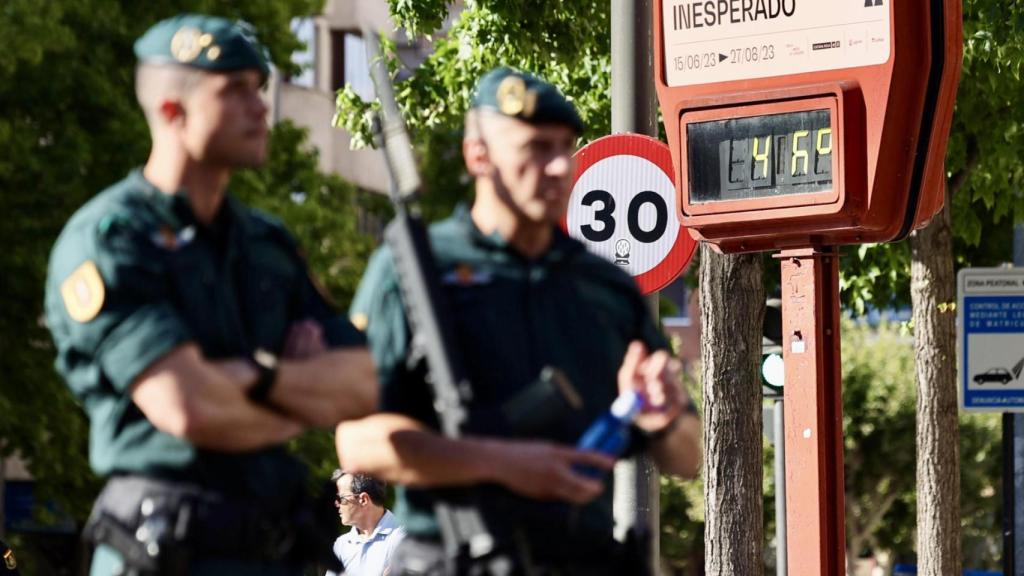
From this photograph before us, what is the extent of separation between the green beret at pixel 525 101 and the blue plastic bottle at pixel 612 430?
25.2 inches

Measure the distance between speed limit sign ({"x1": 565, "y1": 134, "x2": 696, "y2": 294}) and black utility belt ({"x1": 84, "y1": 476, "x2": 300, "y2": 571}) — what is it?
542cm

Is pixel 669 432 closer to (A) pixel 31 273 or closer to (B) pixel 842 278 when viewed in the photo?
(B) pixel 842 278

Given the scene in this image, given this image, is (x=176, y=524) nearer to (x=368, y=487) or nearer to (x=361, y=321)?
(x=361, y=321)

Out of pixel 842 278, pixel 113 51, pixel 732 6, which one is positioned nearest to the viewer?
pixel 732 6

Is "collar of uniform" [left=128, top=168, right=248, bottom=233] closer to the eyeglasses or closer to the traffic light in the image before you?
the eyeglasses

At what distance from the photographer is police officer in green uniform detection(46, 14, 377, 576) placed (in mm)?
4402

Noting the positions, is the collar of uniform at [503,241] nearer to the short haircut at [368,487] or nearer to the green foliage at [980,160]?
the short haircut at [368,487]

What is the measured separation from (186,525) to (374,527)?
6.94m

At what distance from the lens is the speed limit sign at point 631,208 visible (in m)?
9.85

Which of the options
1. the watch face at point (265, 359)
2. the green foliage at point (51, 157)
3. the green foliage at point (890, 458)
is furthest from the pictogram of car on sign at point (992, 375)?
the green foliage at point (890, 458)

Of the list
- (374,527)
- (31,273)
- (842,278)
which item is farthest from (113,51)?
(374,527)

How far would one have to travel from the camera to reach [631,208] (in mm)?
10008

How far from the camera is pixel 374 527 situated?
11320 millimetres

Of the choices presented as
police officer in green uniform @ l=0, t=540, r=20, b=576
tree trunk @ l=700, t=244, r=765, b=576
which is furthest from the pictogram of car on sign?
police officer in green uniform @ l=0, t=540, r=20, b=576
